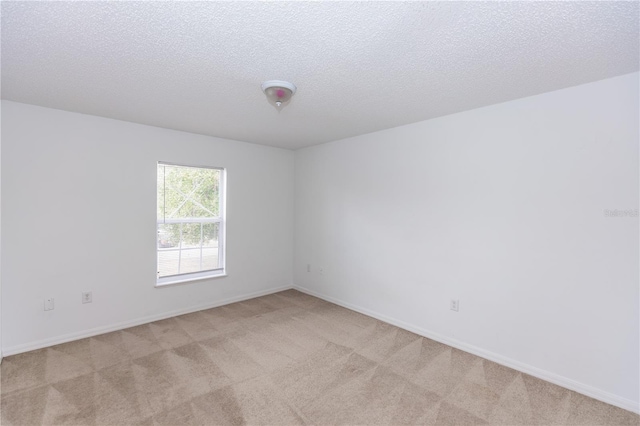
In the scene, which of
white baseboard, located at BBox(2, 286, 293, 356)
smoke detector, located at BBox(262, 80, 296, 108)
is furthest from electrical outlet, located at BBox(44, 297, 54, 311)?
smoke detector, located at BBox(262, 80, 296, 108)

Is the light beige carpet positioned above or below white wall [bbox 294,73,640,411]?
below

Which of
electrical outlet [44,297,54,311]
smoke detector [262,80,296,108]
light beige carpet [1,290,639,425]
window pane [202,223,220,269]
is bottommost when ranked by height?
light beige carpet [1,290,639,425]

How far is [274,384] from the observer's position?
242cm

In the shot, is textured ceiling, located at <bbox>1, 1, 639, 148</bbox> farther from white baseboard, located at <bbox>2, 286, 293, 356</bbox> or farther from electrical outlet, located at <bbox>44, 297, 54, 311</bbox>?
white baseboard, located at <bbox>2, 286, 293, 356</bbox>

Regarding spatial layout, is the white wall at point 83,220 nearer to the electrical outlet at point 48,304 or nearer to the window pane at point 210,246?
the electrical outlet at point 48,304

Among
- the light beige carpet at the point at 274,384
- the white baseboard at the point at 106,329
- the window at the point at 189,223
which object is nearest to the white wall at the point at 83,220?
the white baseboard at the point at 106,329

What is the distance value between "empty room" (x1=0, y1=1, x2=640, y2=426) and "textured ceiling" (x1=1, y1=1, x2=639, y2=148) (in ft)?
0.05

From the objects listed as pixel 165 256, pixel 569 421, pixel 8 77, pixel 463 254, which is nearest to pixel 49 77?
pixel 8 77

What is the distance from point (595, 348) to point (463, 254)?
1.16m

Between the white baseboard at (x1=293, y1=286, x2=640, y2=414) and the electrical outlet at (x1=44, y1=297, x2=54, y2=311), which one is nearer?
the white baseboard at (x1=293, y1=286, x2=640, y2=414)

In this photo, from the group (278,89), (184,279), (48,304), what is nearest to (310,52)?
(278,89)

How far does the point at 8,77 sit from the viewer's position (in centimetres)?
228

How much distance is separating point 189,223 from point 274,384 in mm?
2480

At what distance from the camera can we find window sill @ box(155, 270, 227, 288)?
380cm
